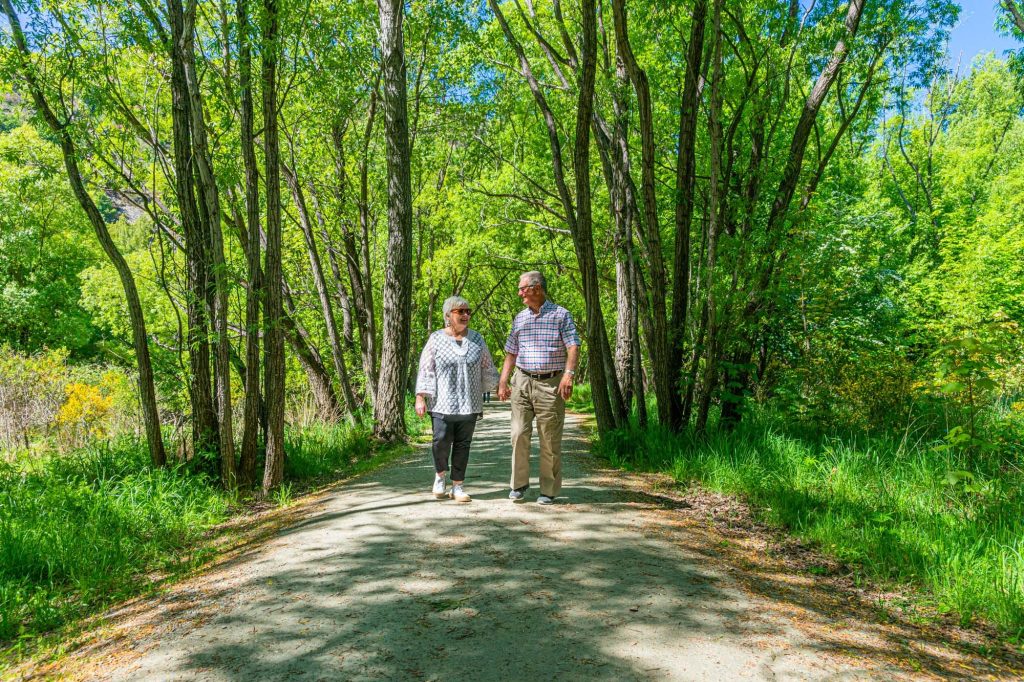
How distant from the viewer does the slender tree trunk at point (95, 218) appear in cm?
746

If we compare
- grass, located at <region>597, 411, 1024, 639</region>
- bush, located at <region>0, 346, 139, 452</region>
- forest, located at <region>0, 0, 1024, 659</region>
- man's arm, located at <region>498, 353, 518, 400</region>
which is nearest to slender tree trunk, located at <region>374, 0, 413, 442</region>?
forest, located at <region>0, 0, 1024, 659</region>

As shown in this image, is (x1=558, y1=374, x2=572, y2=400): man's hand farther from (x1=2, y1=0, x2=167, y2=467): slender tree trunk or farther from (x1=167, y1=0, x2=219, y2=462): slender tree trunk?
(x1=2, y1=0, x2=167, y2=467): slender tree trunk

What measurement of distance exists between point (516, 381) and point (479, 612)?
9.93ft

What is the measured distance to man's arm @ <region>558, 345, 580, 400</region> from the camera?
608 cm

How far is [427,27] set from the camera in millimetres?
13523

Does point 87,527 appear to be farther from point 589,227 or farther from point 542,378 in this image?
point 589,227

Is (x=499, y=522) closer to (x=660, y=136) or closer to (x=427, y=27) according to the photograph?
(x=427, y=27)

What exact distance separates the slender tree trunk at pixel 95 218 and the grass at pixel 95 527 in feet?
1.69

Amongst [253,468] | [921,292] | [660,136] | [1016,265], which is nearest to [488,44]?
[660,136]

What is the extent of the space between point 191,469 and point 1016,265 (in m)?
29.4

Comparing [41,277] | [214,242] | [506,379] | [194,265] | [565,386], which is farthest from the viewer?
[41,277]

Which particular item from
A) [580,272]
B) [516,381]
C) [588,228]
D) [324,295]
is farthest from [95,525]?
[324,295]

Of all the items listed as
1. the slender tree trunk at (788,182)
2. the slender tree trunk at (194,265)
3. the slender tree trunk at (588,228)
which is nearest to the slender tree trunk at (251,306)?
the slender tree trunk at (194,265)

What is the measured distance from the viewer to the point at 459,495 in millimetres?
6723
